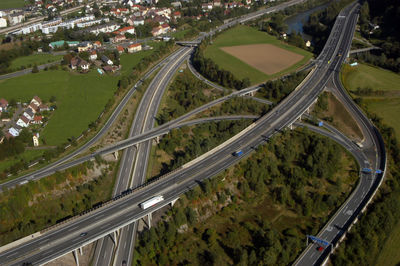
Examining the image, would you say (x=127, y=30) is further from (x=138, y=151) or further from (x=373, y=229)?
(x=373, y=229)

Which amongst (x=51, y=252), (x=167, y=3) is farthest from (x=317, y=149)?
(x=167, y=3)

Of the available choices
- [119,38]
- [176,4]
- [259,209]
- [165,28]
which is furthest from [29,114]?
[176,4]

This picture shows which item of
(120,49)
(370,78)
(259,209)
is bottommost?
(259,209)

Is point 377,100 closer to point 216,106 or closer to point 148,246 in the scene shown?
point 216,106

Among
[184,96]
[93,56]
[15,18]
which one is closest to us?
[184,96]

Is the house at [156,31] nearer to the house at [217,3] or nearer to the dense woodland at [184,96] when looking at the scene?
the house at [217,3]
